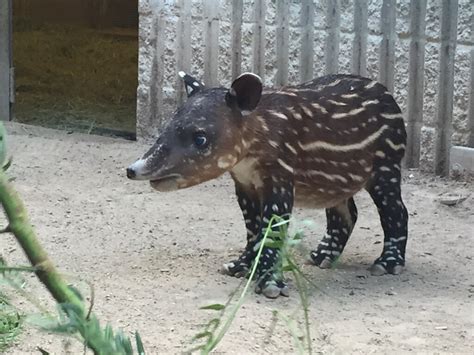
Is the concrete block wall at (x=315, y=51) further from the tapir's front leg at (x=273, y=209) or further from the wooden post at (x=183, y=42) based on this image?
the tapir's front leg at (x=273, y=209)

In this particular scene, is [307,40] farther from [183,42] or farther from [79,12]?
[79,12]

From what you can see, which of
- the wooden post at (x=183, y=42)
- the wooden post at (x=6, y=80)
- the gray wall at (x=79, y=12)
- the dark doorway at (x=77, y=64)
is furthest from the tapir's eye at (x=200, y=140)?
the gray wall at (x=79, y=12)

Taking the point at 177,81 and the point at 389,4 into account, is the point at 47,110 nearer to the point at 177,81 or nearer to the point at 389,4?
the point at 177,81

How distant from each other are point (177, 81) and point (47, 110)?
194 cm

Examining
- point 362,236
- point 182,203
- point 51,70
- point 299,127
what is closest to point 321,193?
point 299,127

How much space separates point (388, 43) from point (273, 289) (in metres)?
3.17

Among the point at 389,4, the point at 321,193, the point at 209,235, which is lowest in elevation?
the point at 209,235

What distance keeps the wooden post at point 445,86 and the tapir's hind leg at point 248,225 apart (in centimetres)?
263

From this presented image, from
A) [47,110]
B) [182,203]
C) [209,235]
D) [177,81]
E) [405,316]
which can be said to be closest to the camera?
[405,316]

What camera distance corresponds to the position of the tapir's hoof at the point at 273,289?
4867 mm

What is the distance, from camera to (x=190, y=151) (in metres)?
4.84

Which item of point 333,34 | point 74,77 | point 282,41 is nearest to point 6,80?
point 74,77

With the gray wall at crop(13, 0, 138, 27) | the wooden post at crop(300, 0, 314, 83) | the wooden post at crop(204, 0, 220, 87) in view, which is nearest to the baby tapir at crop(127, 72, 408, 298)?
the wooden post at crop(300, 0, 314, 83)

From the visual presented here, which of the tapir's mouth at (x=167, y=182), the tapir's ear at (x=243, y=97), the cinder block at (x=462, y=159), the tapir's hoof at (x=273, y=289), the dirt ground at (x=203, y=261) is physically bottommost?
the dirt ground at (x=203, y=261)
